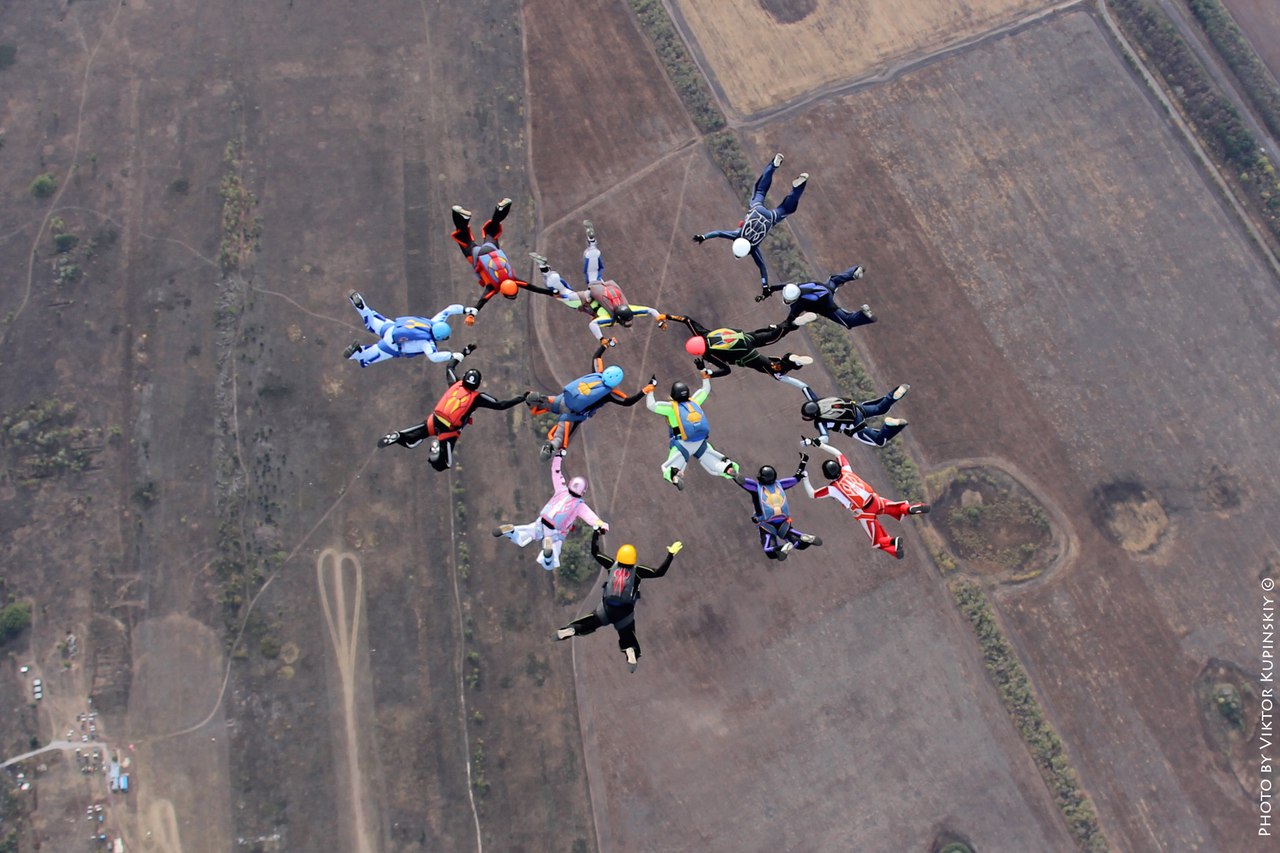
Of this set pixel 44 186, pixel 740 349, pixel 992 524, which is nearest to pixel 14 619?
pixel 44 186

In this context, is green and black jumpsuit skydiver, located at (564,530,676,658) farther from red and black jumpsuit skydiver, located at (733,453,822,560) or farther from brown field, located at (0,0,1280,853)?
brown field, located at (0,0,1280,853)

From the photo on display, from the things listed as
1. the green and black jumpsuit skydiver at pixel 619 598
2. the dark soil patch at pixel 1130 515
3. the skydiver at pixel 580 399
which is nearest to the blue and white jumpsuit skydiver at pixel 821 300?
the skydiver at pixel 580 399

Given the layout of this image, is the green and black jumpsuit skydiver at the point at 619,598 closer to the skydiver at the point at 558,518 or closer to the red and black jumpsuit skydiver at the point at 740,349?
the skydiver at the point at 558,518

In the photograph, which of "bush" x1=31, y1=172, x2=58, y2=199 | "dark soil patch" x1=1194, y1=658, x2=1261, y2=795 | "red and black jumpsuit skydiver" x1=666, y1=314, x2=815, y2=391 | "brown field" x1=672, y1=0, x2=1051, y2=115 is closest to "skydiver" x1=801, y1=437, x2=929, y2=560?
"red and black jumpsuit skydiver" x1=666, y1=314, x2=815, y2=391

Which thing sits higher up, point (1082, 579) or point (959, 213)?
point (959, 213)

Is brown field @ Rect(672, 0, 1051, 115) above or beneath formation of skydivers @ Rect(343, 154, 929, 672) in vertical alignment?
above

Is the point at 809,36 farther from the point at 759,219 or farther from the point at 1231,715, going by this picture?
the point at 1231,715

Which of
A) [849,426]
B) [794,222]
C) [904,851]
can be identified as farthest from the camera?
[794,222]

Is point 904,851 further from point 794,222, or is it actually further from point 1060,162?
point 1060,162

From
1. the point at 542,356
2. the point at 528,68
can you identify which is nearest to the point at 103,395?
the point at 542,356
